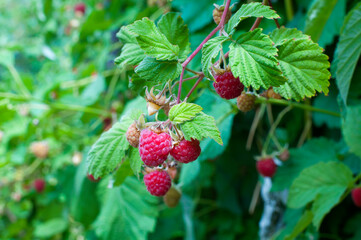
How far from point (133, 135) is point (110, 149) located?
0.18ft

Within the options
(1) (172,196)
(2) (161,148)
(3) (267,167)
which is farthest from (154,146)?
(3) (267,167)

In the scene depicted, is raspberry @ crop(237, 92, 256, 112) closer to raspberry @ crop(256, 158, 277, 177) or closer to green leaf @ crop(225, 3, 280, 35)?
green leaf @ crop(225, 3, 280, 35)

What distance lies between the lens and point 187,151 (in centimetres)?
38

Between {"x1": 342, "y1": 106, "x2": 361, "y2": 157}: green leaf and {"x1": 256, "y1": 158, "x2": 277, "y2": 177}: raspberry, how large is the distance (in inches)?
7.5

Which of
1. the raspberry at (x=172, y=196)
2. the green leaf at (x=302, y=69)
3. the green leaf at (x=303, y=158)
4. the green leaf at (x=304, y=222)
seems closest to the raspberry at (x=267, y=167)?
the green leaf at (x=303, y=158)

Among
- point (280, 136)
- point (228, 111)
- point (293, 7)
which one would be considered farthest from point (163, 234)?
point (293, 7)

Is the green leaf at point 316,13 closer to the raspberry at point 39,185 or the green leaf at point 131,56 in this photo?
the green leaf at point 131,56

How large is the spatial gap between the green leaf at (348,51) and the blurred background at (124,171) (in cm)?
20

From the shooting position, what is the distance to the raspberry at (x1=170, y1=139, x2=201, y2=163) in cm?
38

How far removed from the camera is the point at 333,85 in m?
0.83

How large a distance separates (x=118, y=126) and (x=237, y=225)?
104 cm

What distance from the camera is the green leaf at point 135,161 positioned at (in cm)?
43

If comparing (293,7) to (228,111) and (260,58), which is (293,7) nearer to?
(228,111)

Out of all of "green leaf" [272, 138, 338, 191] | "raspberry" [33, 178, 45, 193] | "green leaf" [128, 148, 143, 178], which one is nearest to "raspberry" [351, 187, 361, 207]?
"green leaf" [272, 138, 338, 191]
